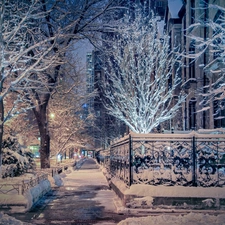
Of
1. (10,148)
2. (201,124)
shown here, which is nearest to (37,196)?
(10,148)

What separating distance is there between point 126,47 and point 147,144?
1967 centimetres

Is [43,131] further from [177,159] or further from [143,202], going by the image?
[143,202]

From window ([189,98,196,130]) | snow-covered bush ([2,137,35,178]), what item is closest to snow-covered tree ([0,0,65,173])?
snow-covered bush ([2,137,35,178])

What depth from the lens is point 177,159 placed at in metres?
12.2

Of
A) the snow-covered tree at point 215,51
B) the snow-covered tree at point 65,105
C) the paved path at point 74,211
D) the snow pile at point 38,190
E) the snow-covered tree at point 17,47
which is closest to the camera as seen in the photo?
the paved path at point 74,211

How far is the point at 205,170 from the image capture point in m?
12.1

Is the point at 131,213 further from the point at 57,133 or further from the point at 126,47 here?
the point at 57,133

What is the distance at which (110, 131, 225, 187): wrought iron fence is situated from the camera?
39.7ft

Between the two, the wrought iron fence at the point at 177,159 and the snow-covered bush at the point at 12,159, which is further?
the snow-covered bush at the point at 12,159

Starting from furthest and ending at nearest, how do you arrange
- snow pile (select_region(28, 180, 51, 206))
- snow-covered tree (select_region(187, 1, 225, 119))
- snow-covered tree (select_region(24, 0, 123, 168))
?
1. snow-covered tree (select_region(24, 0, 123, 168))
2. snow-covered tree (select_region(187, 1, 225, 119))
3. snow pile (select_region(28, 180, 51, 206))

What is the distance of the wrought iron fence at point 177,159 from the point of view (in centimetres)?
1210

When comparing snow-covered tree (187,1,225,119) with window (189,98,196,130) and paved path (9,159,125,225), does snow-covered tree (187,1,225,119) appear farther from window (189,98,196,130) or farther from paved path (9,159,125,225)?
paved path (9,159,125,225)

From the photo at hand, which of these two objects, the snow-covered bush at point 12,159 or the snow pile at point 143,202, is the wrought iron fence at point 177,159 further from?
the snow-covered bush at point 12,159

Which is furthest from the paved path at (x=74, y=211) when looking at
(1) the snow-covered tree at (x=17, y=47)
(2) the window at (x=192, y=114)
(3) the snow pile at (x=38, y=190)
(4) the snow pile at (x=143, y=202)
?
(2) the window at (x=192, y=114)
